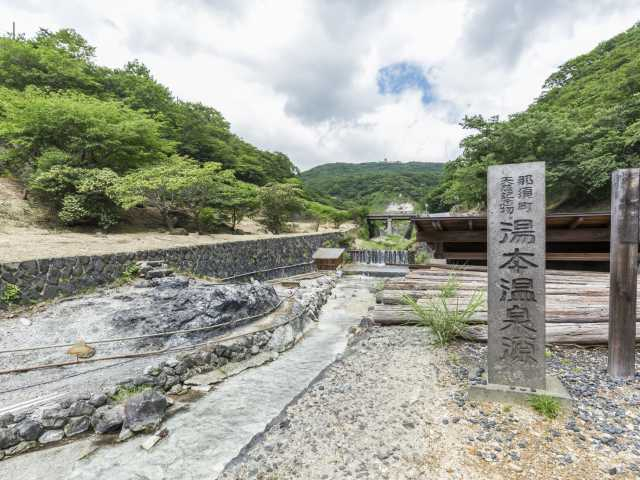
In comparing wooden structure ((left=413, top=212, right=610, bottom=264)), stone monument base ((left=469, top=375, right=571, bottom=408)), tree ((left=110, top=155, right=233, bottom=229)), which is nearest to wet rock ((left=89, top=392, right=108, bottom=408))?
stone monument base ((left=469, top=375, right=571, bottom=408))

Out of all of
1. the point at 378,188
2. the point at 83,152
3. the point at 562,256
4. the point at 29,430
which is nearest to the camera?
the point at 29,430

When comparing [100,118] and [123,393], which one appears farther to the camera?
[100,118]

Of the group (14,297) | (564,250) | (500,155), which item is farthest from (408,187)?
(14,297)

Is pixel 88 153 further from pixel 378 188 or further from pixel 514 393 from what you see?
pixel 378 188

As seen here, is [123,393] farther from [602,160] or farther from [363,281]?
[602,160]

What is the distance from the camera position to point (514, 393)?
9.00 ft

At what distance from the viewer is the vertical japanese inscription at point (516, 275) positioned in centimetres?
270

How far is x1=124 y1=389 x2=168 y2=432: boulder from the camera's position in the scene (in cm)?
389

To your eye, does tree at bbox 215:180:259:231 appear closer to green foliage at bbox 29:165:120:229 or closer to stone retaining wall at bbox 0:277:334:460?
green foliage at bbox 29:165:120:229

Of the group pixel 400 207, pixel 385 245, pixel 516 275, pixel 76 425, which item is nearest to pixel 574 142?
pixel 385 245

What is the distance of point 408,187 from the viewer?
191 feet

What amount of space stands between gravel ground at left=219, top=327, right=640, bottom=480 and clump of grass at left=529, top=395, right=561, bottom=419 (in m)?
0.06

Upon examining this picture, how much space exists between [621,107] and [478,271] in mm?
15274

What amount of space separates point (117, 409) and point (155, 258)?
20.0 feet
